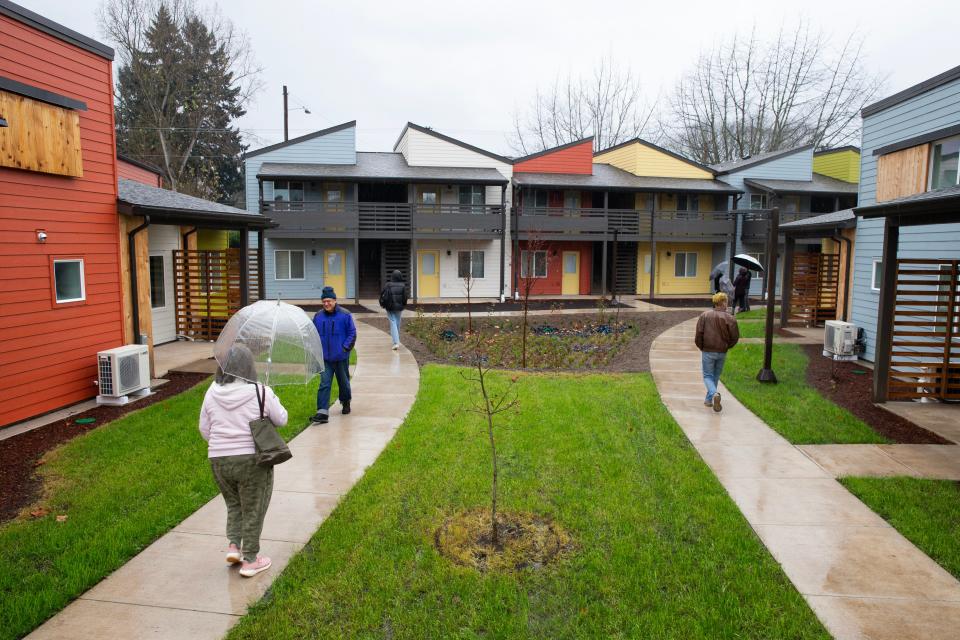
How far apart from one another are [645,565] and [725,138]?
147 feet

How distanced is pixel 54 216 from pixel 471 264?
65.0ft

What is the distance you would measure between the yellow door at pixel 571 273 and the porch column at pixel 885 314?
67.4 feet

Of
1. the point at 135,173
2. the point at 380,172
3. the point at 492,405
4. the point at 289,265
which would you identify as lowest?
the point at 492,405

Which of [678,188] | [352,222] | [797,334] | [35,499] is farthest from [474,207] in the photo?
[35,499]

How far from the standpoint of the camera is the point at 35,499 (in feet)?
20.0

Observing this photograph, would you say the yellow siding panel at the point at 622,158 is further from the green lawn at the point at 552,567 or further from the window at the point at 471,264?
the green lawn at the point at 552,567

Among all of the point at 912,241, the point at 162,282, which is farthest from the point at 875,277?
the point at 162,282

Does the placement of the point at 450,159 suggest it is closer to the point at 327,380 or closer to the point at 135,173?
the point at 135,173

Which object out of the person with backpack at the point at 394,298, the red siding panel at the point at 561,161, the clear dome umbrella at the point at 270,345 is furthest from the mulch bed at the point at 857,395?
the red siding panel at the point at 561,161

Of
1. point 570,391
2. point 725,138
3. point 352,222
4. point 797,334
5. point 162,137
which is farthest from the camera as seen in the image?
point 725,138

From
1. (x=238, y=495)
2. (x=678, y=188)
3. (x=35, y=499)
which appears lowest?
(x=35, y=499)

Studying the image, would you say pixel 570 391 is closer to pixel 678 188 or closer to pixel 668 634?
pixel 668 634

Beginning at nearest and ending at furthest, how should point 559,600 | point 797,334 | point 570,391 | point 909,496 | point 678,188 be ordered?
point 559,600 → point 909,496 → point 570,391 → point 797,334 → point 678,188

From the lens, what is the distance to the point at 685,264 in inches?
1244
